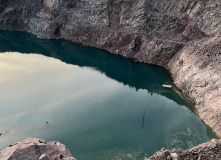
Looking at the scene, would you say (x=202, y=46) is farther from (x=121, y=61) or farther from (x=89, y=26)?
(x=89, y=26)

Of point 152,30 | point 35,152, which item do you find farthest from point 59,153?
point 152,30

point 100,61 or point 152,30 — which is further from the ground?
point 152,30

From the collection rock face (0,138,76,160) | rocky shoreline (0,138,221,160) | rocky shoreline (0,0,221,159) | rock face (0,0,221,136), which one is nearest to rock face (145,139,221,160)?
rocky shoreline (0,138,221,160)

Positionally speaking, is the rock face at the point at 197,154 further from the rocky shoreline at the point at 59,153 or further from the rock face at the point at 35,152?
the rock face at the point at 35,152

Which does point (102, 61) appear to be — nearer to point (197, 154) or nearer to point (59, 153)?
point (59, 153)

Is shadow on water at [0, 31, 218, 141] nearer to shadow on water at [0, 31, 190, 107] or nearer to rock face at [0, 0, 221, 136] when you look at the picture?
shadow on water at [0, 31, 190, 107]

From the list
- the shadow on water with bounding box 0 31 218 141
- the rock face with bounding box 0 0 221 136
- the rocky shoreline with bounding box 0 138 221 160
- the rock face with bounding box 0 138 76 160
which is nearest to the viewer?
the rock face with bounding box 0 138 76 160
